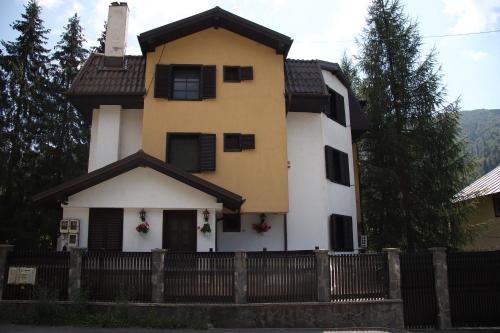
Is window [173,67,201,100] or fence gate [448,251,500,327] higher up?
window [173,67,201,100]

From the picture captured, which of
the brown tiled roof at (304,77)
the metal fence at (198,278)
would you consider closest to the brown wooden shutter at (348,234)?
the brown tiled roof at (304,77)

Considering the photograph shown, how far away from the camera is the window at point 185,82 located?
17141 mm

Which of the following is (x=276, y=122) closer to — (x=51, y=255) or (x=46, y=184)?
(x=51, y=255)

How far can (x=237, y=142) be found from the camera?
17016 millimetres

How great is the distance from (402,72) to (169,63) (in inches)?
499

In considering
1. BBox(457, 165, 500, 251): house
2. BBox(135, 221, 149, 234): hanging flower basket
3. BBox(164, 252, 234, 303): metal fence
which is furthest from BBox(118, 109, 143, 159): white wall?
BBox(457, 165, 500, 251): house

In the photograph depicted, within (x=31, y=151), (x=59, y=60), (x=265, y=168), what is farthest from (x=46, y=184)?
(x=265, y=168)

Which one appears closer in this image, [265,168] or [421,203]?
[265,168]

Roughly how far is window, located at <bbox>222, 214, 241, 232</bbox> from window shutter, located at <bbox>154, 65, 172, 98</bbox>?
512 cm

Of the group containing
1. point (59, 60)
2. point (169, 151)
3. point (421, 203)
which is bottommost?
point (421, 203)

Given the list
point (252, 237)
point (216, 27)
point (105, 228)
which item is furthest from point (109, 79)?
point (252, 237)

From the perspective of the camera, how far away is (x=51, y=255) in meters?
11.5

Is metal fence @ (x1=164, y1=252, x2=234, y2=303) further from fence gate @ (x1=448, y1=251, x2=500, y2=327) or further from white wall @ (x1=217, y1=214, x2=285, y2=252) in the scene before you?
fence gate @ (x1=448, y1=251, x2=500, y2=327)

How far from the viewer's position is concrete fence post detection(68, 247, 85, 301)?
36.8ft
